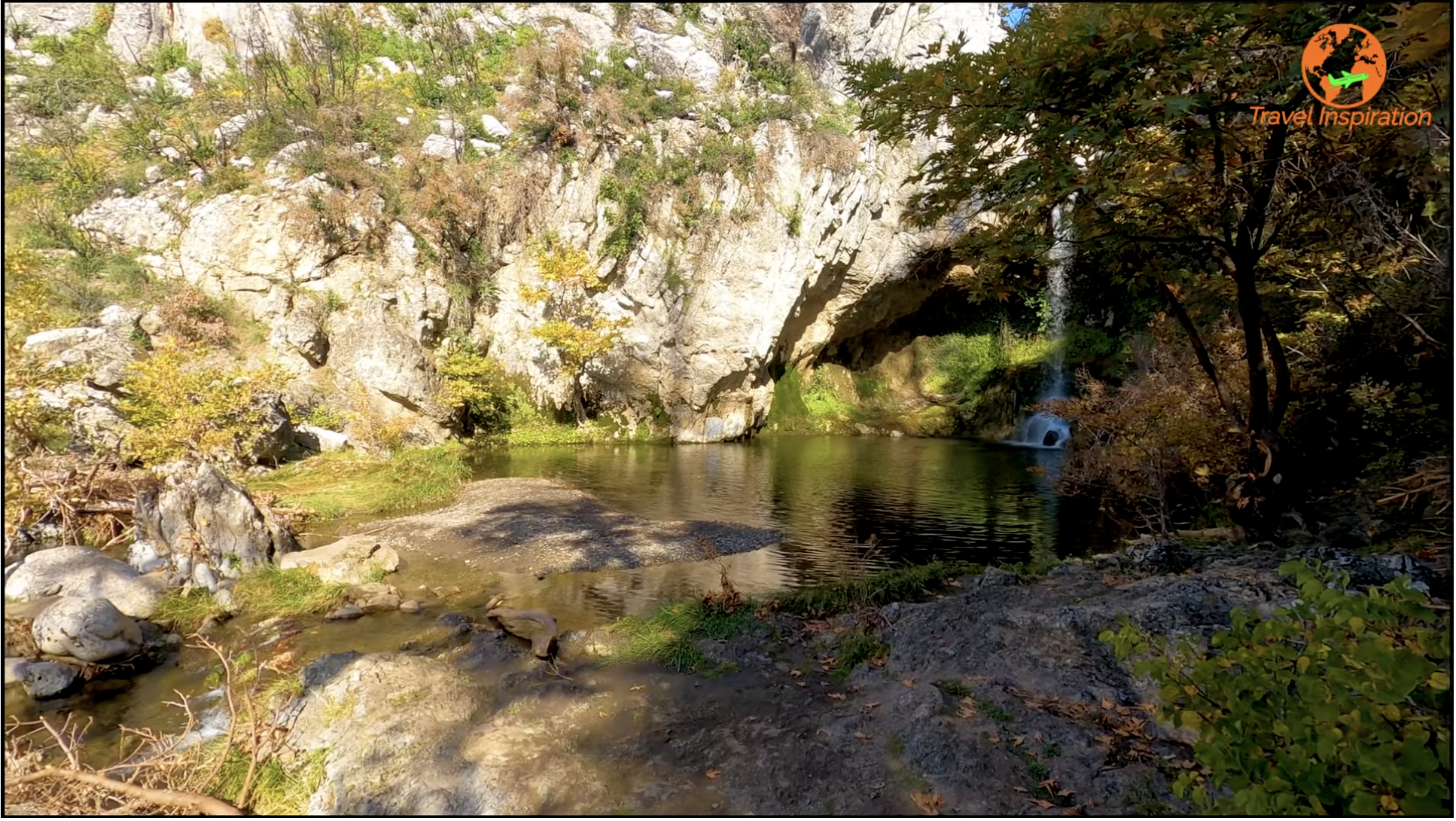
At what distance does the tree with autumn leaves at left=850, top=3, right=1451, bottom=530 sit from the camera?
3.80m

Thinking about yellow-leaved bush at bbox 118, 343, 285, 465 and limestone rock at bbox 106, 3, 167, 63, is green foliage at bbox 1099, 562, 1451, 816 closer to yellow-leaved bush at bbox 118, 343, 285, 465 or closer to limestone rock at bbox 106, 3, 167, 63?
yellow-leaved bush at bbox 118, 343, 285, 465

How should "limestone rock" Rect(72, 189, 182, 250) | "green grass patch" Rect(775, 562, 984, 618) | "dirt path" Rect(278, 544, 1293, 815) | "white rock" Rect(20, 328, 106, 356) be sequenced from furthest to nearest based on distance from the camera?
"limestone rock" Rect(72, 189, 182, 250) < "white rock" Rect(20, 328, 106, 356) < "green grass patch" Rect(775, 562, 984, 618) < "dirt path" Rect(278, 544, 1293, 815)

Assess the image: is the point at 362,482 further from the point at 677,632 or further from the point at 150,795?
the point at 150,795

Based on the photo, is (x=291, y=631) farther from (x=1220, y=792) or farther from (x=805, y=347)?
(x=805, y=347)

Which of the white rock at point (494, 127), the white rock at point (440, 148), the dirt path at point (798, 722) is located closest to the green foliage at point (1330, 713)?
the dirt path at point (798, 722)

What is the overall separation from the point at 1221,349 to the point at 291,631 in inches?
559

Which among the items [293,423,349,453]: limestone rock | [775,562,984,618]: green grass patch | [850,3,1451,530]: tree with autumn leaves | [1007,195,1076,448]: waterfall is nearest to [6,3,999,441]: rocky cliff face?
[293,423,349,453]: limestone rock

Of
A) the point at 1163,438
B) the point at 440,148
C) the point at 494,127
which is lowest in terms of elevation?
the point at 1163,438

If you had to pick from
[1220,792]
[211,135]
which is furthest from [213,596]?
[211,135]

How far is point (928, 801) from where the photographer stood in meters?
4.09

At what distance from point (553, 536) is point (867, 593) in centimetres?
657

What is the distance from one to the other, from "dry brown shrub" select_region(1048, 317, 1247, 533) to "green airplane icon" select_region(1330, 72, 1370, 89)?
5581 millimetres

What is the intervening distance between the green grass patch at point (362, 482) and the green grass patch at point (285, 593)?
13.8 ft

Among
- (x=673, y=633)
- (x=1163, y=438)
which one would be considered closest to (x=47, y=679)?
(x=673, y=633)
